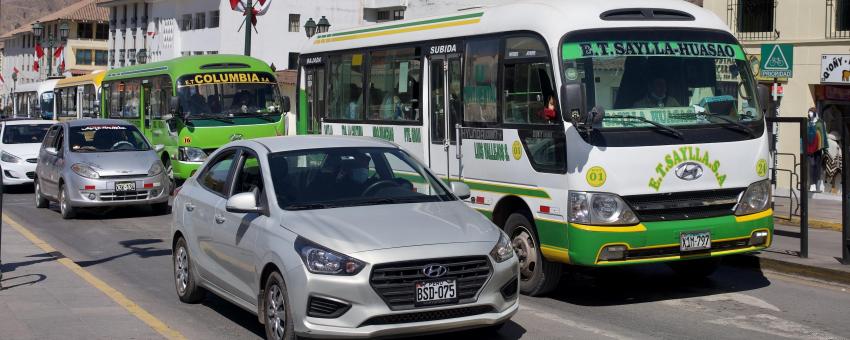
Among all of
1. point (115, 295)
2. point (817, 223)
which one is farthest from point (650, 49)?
point (817, 223)

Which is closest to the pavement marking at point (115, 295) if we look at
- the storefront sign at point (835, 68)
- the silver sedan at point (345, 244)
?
the silver sedan at point (345, 244)

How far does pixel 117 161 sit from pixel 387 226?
11.8 meters

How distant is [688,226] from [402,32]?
17.2ft

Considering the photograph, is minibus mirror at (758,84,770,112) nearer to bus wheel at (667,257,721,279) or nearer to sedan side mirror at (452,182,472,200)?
bus wheel at (667,257,721,279)

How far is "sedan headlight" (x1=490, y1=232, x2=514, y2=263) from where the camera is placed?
25.7 feet

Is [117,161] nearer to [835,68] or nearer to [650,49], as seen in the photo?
[650,49]

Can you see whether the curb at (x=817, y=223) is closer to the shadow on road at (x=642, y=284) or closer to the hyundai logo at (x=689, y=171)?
the shadow on road at (x=642, y=284)

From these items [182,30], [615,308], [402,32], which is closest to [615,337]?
[615,308]

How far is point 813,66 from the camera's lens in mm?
23000

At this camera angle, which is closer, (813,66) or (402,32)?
(402,32)

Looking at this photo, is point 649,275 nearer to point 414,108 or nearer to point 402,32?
point 414,108

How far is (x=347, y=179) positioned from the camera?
29.0 ft

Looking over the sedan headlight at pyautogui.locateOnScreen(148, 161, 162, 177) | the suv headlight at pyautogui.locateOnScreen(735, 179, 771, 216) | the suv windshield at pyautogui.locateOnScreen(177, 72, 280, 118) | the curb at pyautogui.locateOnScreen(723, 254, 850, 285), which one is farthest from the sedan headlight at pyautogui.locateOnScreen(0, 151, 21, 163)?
the suv headlight at pyautogui.locateOnScreen(735, 179, 771, 216)

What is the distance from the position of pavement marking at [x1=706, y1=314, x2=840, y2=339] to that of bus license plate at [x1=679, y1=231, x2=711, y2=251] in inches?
29.7
